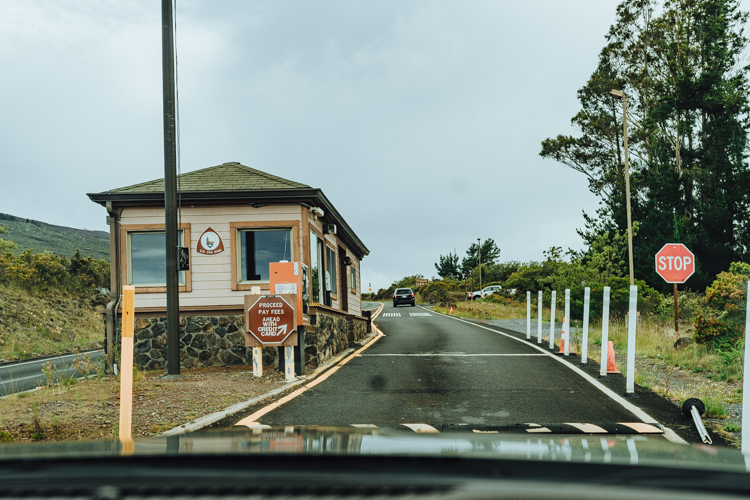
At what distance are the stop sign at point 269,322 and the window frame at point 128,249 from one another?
4116 mm

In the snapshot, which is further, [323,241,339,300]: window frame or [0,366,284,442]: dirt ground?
[323,241,339,300]: window frame

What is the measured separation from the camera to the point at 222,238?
52.1ft

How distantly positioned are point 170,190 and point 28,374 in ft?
22.7

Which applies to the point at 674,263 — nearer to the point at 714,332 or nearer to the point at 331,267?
the point at 714,332

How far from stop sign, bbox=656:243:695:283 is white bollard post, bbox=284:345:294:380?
14.4 meters

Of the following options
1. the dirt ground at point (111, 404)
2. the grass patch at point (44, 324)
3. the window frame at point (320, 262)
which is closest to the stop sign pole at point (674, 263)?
the window frame at point (320, 262)

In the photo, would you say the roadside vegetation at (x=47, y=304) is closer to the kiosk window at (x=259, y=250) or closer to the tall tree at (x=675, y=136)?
the kiosk window at (x=259, y=250)

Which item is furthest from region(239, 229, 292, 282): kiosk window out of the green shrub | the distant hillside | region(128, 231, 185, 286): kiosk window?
the distant hillside

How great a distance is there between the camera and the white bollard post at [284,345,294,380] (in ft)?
39.6

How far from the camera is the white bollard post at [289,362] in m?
12.1

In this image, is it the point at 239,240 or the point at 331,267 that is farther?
the point at 331,267

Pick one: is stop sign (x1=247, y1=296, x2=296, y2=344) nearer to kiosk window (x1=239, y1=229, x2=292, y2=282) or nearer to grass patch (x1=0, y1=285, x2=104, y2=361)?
kiosk window (x1=239, y1=229, x2=292, y2=282)

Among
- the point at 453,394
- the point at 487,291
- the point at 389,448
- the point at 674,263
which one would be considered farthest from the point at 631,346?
the point at 487,291

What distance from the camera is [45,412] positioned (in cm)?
828
